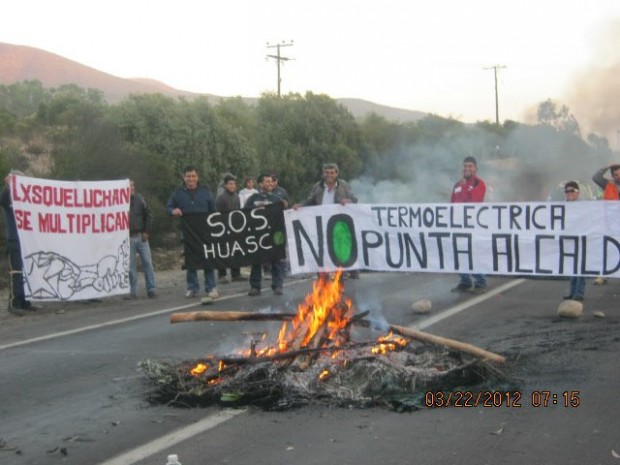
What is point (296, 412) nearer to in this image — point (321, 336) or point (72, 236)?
point (321, 336)

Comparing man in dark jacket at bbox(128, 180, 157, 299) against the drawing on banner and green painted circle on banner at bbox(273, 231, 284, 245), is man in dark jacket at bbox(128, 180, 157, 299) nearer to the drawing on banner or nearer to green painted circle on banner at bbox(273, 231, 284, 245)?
the drawing on banner

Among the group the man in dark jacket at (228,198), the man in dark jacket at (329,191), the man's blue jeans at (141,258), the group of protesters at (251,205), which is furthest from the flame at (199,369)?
the man in dark jacket at (228,198)

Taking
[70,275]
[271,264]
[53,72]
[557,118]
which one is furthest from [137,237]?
[53,72]

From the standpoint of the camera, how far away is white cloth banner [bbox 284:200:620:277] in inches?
413

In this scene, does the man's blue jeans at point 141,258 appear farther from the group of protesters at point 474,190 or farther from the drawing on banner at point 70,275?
the group of protesters at point 474,190

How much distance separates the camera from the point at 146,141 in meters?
30.4

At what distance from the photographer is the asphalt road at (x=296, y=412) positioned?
527 centimetres

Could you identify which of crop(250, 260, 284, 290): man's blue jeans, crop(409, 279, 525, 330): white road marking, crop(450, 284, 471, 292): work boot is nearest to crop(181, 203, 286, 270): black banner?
crop(250, 260, 284, 290): man's blue jeans

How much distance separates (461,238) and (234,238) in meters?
3.48

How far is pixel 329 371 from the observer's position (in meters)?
6.52

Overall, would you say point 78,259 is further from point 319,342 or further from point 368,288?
point 319,342

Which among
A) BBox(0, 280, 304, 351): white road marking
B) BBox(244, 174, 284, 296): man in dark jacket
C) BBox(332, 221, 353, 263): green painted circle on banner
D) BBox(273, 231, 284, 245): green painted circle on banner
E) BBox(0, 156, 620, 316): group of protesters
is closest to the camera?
BBox(0, 280, 304, 351): white road marking
